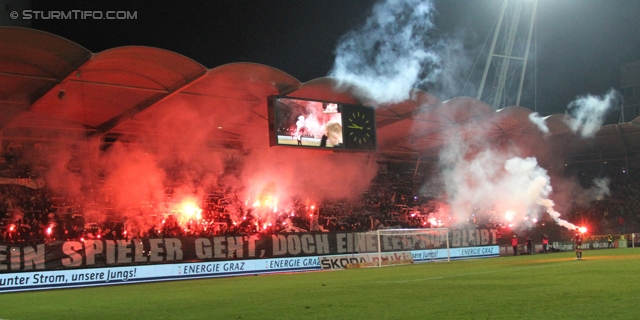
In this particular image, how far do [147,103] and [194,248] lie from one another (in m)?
7.21

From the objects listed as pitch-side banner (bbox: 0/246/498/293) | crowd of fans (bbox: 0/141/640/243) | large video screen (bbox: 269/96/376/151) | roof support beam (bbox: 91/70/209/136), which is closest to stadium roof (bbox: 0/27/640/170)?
roof support beam (bbox: 91/70/209/136)

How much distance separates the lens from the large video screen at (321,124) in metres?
26.0

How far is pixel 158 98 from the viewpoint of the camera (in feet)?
86.5

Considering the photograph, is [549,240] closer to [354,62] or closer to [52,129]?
[354,62]

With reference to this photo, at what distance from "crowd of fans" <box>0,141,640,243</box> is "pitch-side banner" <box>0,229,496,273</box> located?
0.94m

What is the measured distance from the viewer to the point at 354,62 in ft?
87.0

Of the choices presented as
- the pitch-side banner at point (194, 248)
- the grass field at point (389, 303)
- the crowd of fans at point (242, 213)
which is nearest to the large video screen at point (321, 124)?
the pitch-side banner at point (194, 248)

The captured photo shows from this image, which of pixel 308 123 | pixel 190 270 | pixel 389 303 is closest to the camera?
pixel 389 303

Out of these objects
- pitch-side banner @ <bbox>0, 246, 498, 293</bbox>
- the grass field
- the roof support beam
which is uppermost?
the roof support beam

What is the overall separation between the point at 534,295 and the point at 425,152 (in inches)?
1232

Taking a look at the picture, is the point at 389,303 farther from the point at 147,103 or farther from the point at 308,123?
the point at 147,103

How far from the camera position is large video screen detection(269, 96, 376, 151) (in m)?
26.0

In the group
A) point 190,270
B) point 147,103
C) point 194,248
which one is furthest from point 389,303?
point 147,103

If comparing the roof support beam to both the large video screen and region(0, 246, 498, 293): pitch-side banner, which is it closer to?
the large video screen
